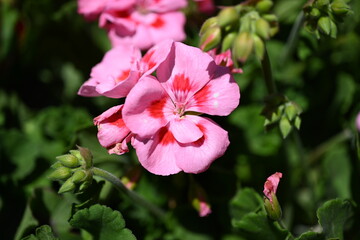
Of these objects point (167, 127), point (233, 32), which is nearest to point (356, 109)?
point (233, 32)

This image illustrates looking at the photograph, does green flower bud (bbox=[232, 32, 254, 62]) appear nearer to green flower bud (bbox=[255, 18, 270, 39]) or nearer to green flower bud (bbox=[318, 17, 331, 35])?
green flower bud (bbox=[255, 18, 270, 39])

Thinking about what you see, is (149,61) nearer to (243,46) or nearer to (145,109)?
(145,109)

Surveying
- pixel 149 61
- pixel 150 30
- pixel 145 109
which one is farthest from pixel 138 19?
pixel 145 109

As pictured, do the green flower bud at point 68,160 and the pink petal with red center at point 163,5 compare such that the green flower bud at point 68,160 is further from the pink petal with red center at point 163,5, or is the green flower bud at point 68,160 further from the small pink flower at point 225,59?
the pink petal with red center at point 163,5

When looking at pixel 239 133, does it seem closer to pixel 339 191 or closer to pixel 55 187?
pixel 339 191

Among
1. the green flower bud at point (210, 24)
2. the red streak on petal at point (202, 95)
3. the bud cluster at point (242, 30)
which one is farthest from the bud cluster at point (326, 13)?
the red streak on petal at point (202, 95)

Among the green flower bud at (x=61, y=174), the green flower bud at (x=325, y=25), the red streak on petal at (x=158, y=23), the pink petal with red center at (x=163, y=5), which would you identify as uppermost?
the green flower bud at (x=325, y=25)
